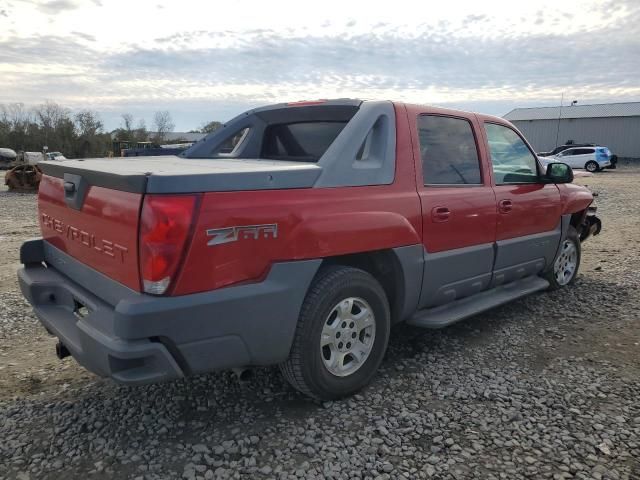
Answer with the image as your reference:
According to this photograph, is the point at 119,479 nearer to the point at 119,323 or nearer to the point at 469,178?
the point at 119,323

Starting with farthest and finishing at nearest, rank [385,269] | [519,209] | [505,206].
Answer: [519,209], [505,206], [385,269]

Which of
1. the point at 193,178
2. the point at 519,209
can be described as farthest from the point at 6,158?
the point at 193,178

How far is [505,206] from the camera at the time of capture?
419cm

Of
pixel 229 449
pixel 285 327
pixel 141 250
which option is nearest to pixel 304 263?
pixel 285 327

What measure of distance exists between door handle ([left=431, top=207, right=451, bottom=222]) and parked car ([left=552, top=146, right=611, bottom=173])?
29.9m

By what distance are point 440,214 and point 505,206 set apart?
95 centimetres

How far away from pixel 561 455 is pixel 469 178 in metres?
2.13

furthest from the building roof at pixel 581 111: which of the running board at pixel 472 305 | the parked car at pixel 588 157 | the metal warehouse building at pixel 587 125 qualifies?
the running board at pixel 472 305

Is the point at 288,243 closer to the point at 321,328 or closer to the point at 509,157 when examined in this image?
the point at 321,328

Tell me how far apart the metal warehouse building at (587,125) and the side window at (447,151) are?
152 ft

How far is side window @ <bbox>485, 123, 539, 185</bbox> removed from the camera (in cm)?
433

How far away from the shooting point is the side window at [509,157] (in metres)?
4.33

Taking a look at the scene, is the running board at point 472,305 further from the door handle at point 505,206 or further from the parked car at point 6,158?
the parked car at point 6,158

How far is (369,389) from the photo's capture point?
334 cm
